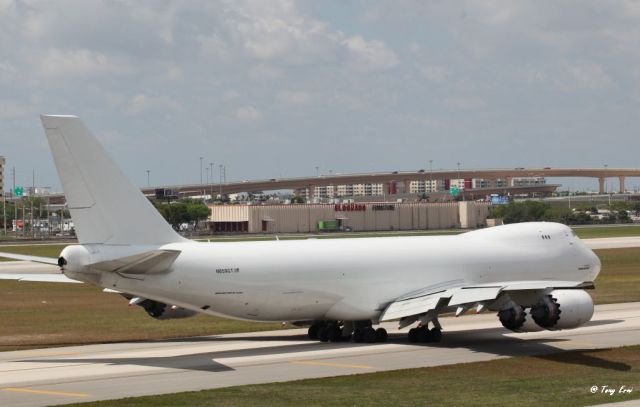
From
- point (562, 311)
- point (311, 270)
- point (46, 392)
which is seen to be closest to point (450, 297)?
point (562, 311)

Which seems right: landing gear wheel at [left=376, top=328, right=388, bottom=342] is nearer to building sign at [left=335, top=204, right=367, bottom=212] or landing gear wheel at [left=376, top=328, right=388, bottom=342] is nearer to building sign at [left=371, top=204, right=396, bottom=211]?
building sign at [left=371, top=204, right=396, bottom=211]

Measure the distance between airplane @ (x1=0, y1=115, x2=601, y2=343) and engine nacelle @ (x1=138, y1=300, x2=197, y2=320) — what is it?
0.06 metres

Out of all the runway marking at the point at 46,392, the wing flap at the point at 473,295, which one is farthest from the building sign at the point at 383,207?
the runway marking at the point at 46,392

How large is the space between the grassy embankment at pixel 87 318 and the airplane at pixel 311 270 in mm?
3121

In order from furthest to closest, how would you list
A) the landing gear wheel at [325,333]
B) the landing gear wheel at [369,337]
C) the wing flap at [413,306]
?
1. the landing gear wheel at [325,333]
2. the landing gear wheel at [369,337]
3. the wing flap at [413,306]

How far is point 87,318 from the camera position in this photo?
4691 centimetres

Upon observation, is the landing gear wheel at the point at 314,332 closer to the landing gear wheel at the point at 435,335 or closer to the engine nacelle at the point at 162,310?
the landing gear wheel at the point at 435,335

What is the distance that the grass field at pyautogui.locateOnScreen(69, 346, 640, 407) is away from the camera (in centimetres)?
2530

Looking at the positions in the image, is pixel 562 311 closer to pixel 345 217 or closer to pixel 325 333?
pixel 325 333

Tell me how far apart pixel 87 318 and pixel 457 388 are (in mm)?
23809

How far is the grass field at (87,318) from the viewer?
40156mm

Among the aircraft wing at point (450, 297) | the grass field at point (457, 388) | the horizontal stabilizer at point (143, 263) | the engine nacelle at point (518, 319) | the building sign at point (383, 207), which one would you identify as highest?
the building sign at point (383, 207)

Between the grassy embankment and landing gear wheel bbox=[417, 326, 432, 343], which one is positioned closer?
landing gear wheel bbox=[417, 326, 432, 343]

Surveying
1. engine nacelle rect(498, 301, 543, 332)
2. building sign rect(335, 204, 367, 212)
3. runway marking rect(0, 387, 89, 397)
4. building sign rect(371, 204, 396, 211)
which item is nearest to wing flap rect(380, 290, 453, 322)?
engine nacelle rect(498, 301, 543, 332)
